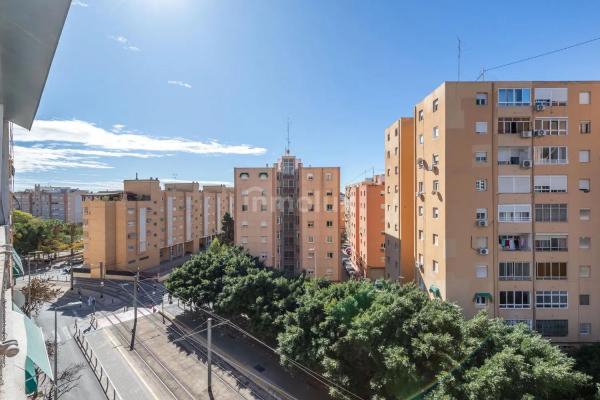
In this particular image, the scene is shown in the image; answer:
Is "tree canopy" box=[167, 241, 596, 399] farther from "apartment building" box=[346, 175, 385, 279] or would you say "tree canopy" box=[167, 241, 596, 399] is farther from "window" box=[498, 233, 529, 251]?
"apartment building" box=[346, 175, 385, 279]

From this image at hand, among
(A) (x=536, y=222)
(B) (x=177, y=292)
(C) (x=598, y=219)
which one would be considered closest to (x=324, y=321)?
(B) (x=177, y=292)

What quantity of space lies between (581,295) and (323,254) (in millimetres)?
19514

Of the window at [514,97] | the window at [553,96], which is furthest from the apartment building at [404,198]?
the window at [553,96]

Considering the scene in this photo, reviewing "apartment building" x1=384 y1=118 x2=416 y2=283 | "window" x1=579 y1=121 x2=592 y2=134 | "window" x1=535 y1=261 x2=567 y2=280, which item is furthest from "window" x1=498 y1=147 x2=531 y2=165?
"apartment building" x1=384 y1=118 x2=416 y2=283

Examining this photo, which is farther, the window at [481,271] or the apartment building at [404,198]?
the apartment building at [404,198]

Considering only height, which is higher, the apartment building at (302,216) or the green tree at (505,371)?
the apartment building at (302,216)

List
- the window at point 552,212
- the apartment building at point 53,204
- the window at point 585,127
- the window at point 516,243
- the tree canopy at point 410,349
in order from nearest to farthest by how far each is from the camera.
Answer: the tree canopy at point 410,349 → the window at point 585,127 → the window at point 552,212 → the window at point 516,243 → the apartment building at point 53,204

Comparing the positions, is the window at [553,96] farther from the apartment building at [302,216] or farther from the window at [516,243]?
the apartment building at [302,216]

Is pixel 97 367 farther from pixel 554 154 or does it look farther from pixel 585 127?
pixel 585 127

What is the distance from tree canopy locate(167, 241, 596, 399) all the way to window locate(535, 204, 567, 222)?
8153mm

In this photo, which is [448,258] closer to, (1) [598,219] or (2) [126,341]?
(1) [598,219]

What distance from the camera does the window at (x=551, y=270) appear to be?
1802cm

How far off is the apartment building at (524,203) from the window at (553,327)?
0.19 feet

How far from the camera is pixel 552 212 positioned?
1798cm
